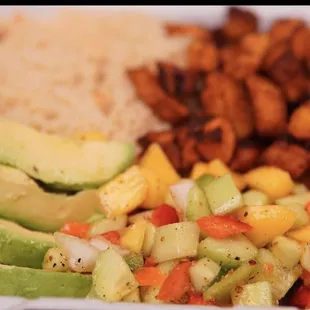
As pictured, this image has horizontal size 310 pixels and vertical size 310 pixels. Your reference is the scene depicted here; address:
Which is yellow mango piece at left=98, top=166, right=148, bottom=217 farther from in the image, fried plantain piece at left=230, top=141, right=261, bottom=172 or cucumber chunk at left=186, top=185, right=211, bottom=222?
fried plantain piece at left=230, top=141, right=261, bottom=172

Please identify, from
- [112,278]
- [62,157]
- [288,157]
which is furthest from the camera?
[288,157]

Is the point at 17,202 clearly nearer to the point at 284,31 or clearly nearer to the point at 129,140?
the point at 129,140

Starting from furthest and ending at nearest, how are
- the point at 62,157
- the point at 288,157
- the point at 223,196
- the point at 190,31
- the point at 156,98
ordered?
the point at 190,31, the point at 156,98, the point at 288,157, the point at 62,157, the point at 223,196

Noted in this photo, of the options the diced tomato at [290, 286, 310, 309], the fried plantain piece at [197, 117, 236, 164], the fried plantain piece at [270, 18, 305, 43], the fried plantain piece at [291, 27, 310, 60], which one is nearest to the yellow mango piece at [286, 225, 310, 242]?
the diced tomato at [290, 286, 310, 309]

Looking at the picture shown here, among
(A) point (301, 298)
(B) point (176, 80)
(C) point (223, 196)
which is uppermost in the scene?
(B) point (176, 80)

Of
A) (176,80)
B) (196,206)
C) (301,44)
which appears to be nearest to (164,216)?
(196,206)

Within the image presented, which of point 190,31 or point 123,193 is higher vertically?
point 190,31

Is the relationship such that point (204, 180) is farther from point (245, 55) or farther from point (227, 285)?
point (245, 55)
